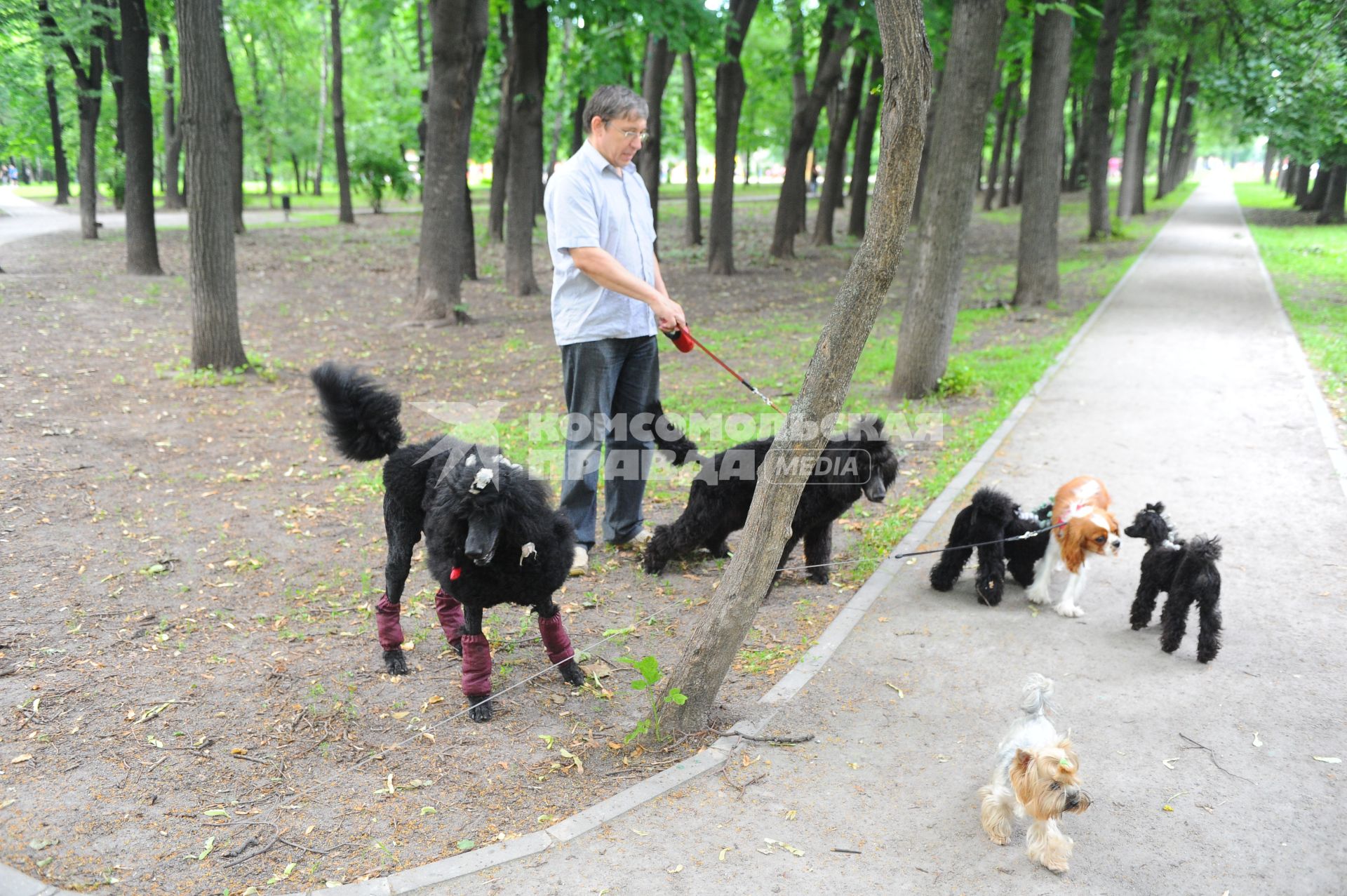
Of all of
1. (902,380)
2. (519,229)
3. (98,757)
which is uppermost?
(519,229)

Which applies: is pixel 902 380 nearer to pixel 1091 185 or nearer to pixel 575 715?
pixel 575 715

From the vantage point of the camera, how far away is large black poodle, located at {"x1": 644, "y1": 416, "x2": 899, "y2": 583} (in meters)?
5.30

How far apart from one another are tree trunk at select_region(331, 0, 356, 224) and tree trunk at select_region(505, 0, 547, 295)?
13489mm

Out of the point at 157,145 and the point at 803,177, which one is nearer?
the point at 803,177

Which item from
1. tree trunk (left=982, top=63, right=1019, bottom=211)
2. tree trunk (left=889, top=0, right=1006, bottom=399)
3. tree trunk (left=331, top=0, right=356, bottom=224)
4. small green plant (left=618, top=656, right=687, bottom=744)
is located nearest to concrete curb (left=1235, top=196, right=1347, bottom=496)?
tree trunk (left=889, top=0, right=1006, bottom=399)

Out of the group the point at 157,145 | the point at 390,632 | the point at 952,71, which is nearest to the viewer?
the point at 390,632

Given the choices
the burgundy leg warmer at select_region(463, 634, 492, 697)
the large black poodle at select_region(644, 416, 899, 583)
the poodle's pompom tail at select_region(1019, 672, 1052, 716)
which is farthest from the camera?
the large black poodle at select_region(644, 416, 899, 583)

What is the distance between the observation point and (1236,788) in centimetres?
366

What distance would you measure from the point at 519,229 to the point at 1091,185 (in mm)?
17236

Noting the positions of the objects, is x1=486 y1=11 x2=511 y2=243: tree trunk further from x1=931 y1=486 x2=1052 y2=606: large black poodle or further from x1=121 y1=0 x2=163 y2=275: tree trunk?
x1=931 y1=486 x2=1052 y2=606: large black poodle

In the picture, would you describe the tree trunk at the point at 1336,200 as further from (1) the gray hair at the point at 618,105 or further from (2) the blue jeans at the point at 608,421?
(1) the gray hair at the point at 618,105

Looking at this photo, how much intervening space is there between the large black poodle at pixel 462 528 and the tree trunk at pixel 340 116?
83.3ft

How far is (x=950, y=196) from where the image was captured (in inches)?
364

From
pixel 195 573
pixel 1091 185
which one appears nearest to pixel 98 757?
pixel 195 573
